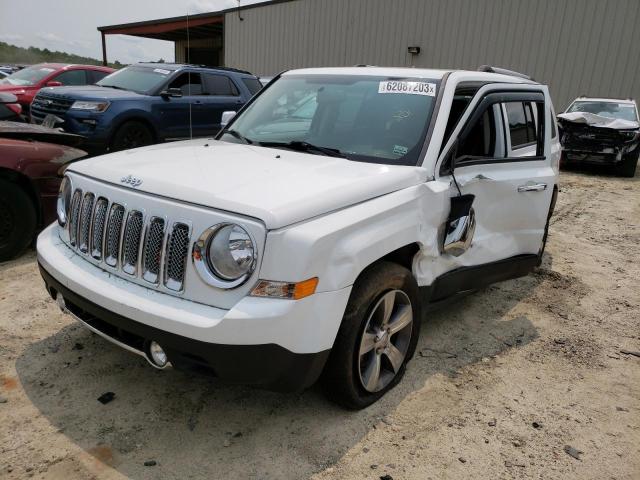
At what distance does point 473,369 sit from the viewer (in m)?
3.46

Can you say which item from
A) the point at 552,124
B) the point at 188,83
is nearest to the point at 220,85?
the point at 188,83

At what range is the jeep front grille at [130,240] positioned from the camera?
7.82 feet

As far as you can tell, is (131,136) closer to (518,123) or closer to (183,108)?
(183,108)

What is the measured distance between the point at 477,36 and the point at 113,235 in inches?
650

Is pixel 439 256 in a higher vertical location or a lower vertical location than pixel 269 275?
lower

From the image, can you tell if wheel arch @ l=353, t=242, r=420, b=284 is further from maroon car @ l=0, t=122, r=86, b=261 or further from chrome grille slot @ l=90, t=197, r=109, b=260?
maroon car @ l=0, t=122, r=86, b=261

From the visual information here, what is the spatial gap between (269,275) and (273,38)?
22248 mm

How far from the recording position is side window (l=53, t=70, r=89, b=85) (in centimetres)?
1089

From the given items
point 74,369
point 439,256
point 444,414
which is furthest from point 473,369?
point 74,369

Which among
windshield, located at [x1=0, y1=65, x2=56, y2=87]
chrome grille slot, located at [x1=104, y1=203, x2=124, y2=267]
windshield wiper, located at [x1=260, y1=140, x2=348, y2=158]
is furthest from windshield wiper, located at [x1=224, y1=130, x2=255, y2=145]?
windshield, located at [x1=0, y1=65, x2=56, y2=87]

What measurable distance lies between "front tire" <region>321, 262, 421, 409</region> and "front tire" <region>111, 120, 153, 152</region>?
253 inches

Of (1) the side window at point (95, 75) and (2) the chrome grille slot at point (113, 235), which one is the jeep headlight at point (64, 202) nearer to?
(2) the chrome grille slot at point (113, 235)

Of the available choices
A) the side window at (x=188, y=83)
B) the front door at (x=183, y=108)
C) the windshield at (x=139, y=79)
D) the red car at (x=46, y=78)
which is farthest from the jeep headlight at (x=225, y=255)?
the red car at (x=46, y=78)

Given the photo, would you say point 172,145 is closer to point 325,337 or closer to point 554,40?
point 325,337
